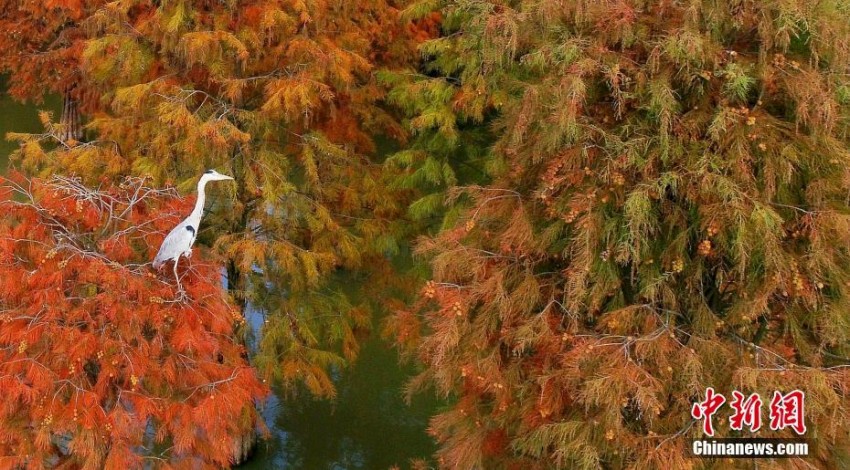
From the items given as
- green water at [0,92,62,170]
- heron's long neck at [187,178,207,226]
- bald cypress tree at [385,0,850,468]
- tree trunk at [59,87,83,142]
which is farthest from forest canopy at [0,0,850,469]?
green water at [0,92,62,170]

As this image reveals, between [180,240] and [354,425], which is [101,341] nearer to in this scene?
[180,240]

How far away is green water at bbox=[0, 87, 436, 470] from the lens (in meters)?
7.29

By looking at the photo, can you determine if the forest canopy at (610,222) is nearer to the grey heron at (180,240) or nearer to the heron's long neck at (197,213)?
the grey heron at (180,240)

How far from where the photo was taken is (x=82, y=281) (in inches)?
162

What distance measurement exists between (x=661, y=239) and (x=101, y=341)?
319cm

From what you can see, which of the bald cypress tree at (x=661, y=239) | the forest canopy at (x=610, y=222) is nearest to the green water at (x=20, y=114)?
the forest canopy at (x=610, y=222)

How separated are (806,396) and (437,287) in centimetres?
195

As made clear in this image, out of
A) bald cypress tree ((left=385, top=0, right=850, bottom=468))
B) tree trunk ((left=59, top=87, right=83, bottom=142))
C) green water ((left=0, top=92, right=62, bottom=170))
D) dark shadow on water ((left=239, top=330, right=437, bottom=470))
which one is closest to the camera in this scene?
bald cypress tree ((left=385, top=0, right=850, bottom=468))

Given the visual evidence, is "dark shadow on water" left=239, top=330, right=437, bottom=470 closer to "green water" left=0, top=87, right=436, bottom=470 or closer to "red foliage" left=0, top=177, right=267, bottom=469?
"green water" left=0, top=87, right=436, bottom=470

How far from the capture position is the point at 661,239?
358cm

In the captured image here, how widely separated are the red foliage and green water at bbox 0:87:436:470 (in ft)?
9.68

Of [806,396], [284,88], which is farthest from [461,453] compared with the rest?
[284,88]

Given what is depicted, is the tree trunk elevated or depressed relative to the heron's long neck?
depressed

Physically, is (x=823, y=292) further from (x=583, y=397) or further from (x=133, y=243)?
(x=133, y=243)
